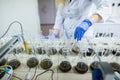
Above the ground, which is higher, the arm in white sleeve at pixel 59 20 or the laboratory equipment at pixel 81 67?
the arm in white sleeve at pixel 59 20

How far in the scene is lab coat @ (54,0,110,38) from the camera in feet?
3.49

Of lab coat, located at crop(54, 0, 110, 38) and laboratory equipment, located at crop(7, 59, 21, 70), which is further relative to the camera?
lab coat, located at crop(54, 0, 110, 38)

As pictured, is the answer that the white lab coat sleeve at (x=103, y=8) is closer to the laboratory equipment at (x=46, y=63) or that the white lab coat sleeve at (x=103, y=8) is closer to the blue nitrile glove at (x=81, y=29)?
the blue nitrile glove at (x=81, y=29)

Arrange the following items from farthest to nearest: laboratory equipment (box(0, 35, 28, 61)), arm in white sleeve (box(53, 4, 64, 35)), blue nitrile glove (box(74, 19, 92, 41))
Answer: arm in white sleeve (box(53, 4, 64, 35)) < blue nitrile glove (box(74, 19, 92, 41)) < laboratory equipment (box(0, 35, 28, 61))

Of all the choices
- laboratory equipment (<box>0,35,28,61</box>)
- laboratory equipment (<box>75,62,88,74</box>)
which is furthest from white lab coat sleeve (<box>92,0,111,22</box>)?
laboratory equipment (<box>0,35,28,61</box>)

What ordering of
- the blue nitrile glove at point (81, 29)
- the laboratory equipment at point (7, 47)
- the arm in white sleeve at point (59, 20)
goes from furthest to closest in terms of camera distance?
the arm in white sleeve at point (59, 20) → the blue nitrile glove at point (81, 29) → the laboratory equipment at point (7, 47)

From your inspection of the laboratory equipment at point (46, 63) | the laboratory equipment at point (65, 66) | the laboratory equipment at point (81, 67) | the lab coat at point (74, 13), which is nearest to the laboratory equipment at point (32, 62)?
the laboratory equipment at point (46, 63)

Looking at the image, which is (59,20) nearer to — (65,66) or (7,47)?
(65,66)

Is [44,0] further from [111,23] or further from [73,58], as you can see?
[73,58]

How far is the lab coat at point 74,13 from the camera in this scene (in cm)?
106

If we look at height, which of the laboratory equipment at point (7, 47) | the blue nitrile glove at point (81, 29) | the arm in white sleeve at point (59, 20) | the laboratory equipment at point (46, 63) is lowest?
the laboratory equipment at point (46, 63)

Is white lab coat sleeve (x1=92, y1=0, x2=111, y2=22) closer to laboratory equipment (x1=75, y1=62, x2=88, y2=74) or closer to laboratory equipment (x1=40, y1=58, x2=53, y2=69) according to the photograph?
laboratory equipment (x1=75, y1=62, x2=88, y2=74)

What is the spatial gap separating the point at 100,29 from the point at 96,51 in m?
0.98

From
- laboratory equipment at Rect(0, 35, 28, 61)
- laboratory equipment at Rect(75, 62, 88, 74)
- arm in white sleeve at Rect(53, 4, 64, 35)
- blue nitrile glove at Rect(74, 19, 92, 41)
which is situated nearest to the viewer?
laboratory equipment at Rect(0, 35, 28, 61)
